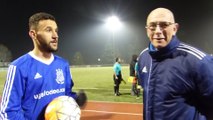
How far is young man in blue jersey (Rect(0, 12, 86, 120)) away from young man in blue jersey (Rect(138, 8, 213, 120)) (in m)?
1.02

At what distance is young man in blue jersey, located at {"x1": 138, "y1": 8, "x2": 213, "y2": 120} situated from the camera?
3.03 meters

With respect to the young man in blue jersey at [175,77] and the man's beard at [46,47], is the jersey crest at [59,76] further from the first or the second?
the young man in blue jersey at [175,77]

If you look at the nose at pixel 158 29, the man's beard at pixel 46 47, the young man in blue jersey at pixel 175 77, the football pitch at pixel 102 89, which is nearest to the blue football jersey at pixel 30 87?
the man's beard at pixel 46 47

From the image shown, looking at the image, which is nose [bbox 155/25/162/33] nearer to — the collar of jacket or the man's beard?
the collar of jacket

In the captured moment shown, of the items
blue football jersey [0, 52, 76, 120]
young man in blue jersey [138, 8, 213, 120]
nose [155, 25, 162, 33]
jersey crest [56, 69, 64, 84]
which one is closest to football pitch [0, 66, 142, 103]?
jersey crest [56, 69, 64, 84]

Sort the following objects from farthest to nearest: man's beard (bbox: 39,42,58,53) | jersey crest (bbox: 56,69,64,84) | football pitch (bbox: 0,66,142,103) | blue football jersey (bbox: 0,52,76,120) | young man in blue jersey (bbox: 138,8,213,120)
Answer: football pitch (bbox: 0,66,142,103) → jersey crest (bbox: 56,69,64,84) → man's beard (bbox: 39,42,58,53) → blue football jersey (bbox: 0,52,76,120) → young man in blue jersey (bbox: 138,8,213,120)

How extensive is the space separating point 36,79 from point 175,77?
1318 millimetres

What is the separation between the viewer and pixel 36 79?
3469 mm

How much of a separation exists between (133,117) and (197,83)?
7.14 m

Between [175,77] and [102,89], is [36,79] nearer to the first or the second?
[175,77]

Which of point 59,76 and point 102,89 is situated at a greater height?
point 59,76

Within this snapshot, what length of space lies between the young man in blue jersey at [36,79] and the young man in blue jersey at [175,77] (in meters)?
1.02

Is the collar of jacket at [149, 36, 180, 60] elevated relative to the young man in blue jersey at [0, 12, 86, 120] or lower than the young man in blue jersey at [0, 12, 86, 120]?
elevated

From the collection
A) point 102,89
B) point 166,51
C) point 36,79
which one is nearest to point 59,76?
point 36,79
